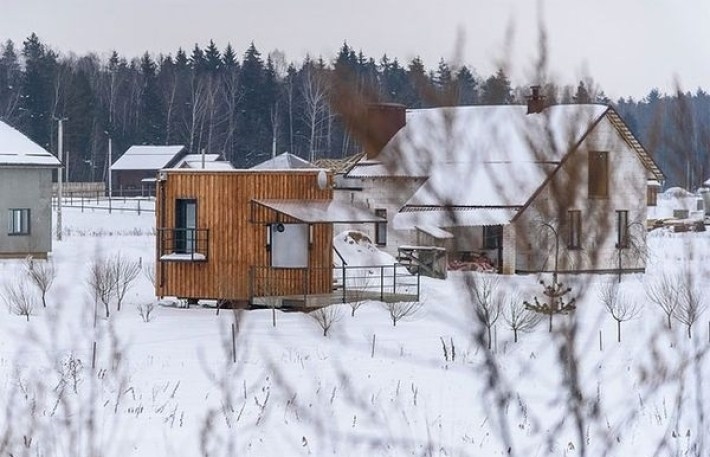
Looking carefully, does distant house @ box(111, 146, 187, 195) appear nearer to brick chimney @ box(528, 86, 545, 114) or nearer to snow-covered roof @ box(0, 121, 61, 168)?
snow-covered roof @ box(0, 121, 61, 168)

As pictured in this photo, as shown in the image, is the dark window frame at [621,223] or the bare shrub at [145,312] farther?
the bare shrub at [145,312]

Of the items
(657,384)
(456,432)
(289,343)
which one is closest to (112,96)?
(289,343)

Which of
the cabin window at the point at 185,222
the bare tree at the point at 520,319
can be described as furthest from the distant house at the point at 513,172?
the cabin window at the point at 185,222

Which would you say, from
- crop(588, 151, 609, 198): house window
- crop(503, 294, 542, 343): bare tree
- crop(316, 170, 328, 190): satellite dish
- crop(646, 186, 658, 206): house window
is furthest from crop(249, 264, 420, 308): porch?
crop(588, 151, 609, 198): house window

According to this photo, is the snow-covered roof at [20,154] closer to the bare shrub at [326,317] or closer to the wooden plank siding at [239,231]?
the wooden plank siding at [239,231]

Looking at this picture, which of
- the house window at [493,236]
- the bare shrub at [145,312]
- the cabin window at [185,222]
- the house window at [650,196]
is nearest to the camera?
the house window at [650,196]

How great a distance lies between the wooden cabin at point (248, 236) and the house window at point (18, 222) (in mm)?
13602

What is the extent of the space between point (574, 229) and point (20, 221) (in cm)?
3695

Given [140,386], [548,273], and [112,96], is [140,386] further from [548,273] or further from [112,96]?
[112,96]

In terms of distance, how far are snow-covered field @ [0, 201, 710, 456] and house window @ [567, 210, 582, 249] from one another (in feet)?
0.86

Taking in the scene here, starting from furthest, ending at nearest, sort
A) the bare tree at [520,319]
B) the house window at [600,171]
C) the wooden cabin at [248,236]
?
the wooden cabin at [248,236] → the bare tree at [520,319] → the house window at [600,171]

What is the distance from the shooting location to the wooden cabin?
25688 mm

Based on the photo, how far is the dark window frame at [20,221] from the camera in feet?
124

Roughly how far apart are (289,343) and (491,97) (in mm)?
16936
